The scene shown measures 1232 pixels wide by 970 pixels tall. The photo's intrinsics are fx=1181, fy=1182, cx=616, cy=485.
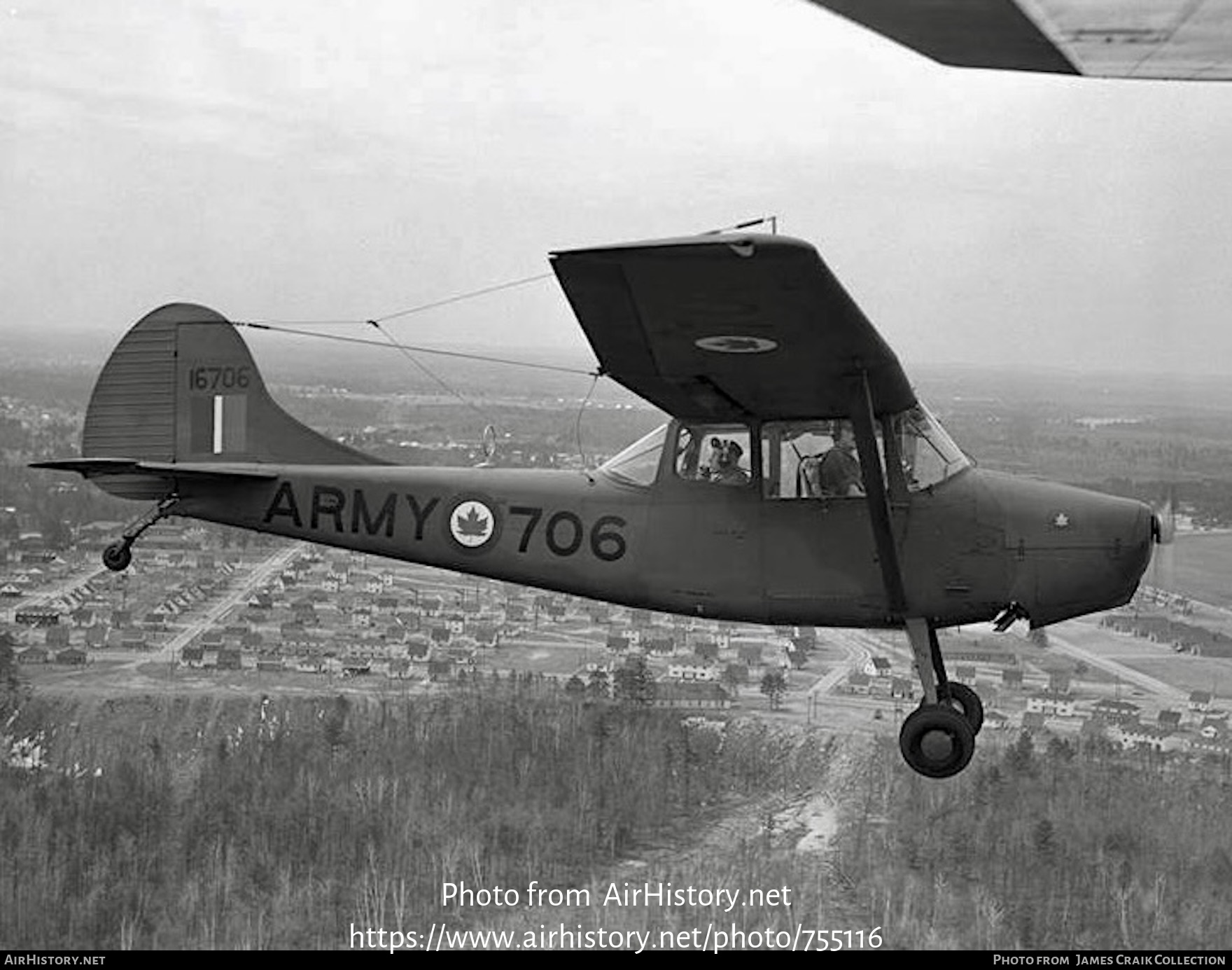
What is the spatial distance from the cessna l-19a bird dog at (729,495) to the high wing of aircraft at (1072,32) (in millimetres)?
1242

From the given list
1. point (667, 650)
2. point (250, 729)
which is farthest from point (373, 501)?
point (667, 650)

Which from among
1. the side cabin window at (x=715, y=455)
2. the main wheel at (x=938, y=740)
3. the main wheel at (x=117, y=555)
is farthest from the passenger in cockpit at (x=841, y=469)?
the main wheel at (x=117, y=555)

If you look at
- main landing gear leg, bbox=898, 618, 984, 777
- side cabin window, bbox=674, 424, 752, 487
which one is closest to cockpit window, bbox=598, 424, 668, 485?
side cabin window, bbox=674, 424, 752, 487

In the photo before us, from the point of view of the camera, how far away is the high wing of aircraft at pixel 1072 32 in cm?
409

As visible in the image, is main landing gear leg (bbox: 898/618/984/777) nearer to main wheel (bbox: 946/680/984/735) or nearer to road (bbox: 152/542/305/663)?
main wheel (bbox: 946/680/984/735)

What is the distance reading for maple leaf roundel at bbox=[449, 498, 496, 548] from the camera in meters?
5.98

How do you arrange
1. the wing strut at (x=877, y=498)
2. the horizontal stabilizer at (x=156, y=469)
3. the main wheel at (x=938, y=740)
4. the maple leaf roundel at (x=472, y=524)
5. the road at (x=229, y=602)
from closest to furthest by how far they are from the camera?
1. the wing strut at (x=877, y=498)
2. the main wheel at (x=938, y=740)
3. the maple leaf roundel at (x=472, y=524)
4. the horizontal stabilizer at (x=156, y=469)
5. the road at (x=229, y=602)

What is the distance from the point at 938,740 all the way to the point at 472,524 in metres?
2.48

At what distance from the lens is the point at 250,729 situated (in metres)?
11.2

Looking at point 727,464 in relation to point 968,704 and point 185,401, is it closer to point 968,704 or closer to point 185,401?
point 968,704

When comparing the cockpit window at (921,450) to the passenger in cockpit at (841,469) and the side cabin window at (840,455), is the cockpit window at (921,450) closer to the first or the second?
the side cabin window at (840,455)

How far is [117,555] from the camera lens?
21.2 feet

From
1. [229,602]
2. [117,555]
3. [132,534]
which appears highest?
[132,534]

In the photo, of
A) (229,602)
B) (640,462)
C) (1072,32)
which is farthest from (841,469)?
(229,602)
